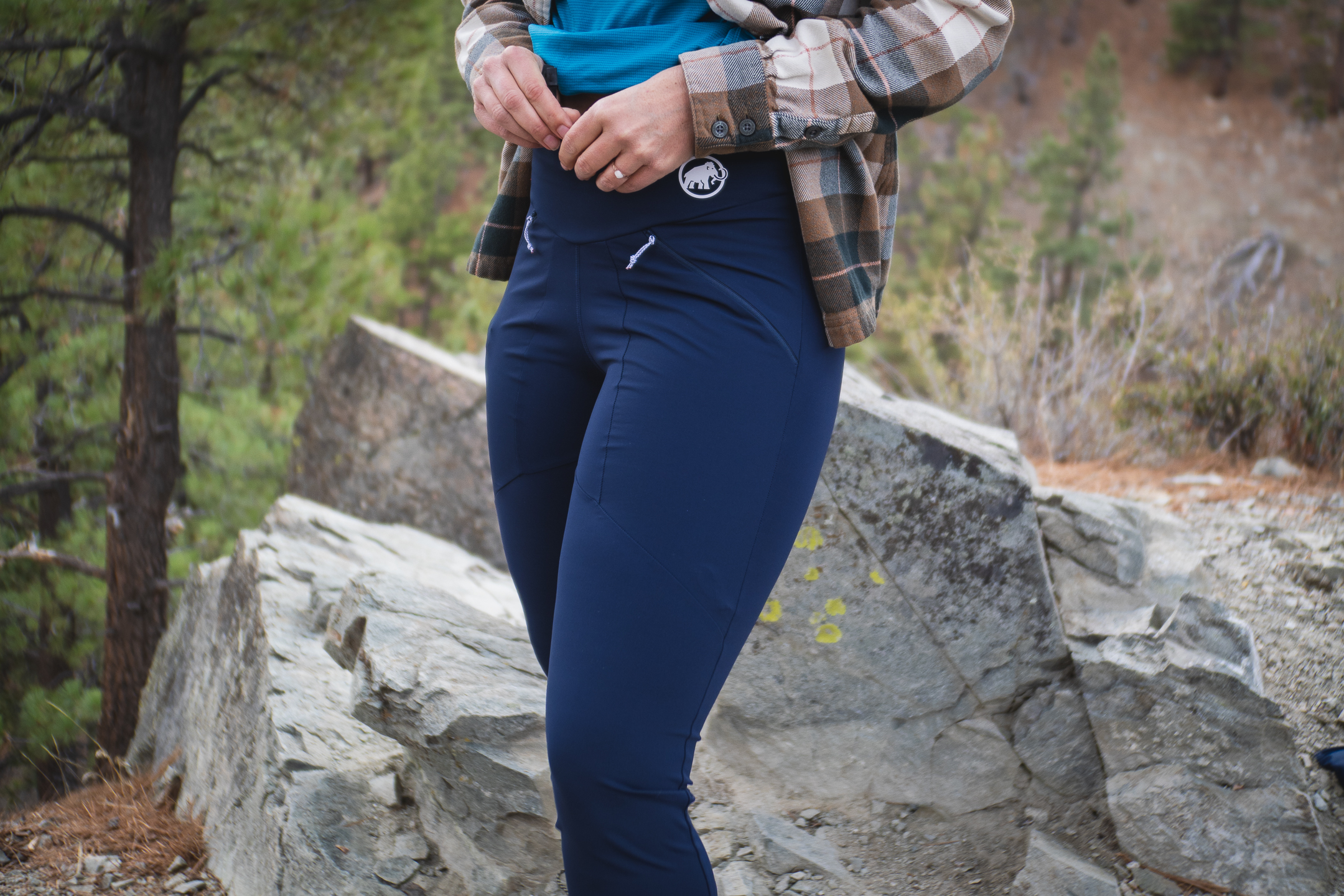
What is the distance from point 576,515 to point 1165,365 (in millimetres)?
4504

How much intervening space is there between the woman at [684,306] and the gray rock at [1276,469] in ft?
11.0

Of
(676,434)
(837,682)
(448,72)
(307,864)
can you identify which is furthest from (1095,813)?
(448,72)

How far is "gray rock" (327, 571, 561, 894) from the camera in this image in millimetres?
1636

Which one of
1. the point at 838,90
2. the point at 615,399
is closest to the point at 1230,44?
the point at 838,90

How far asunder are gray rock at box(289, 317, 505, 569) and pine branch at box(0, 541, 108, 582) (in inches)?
38.9

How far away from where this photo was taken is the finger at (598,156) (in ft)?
2.77

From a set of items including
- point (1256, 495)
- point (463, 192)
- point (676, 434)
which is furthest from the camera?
point (463, 192)

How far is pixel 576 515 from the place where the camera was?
90cm

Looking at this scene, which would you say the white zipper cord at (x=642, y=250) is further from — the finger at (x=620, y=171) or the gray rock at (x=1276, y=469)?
the gray rock at (x=1276, y=469)

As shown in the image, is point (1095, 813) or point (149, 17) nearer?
point (1095, 813)

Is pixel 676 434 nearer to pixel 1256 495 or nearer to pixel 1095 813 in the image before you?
pixel 1095 813

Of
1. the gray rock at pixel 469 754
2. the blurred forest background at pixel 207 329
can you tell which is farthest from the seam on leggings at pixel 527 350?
the blurred forest background at pixel 207 329

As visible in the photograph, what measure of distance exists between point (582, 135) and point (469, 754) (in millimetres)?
1202

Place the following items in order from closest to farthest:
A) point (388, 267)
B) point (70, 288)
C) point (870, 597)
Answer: point (870, 597), point (70, 288), point (388, 267)
